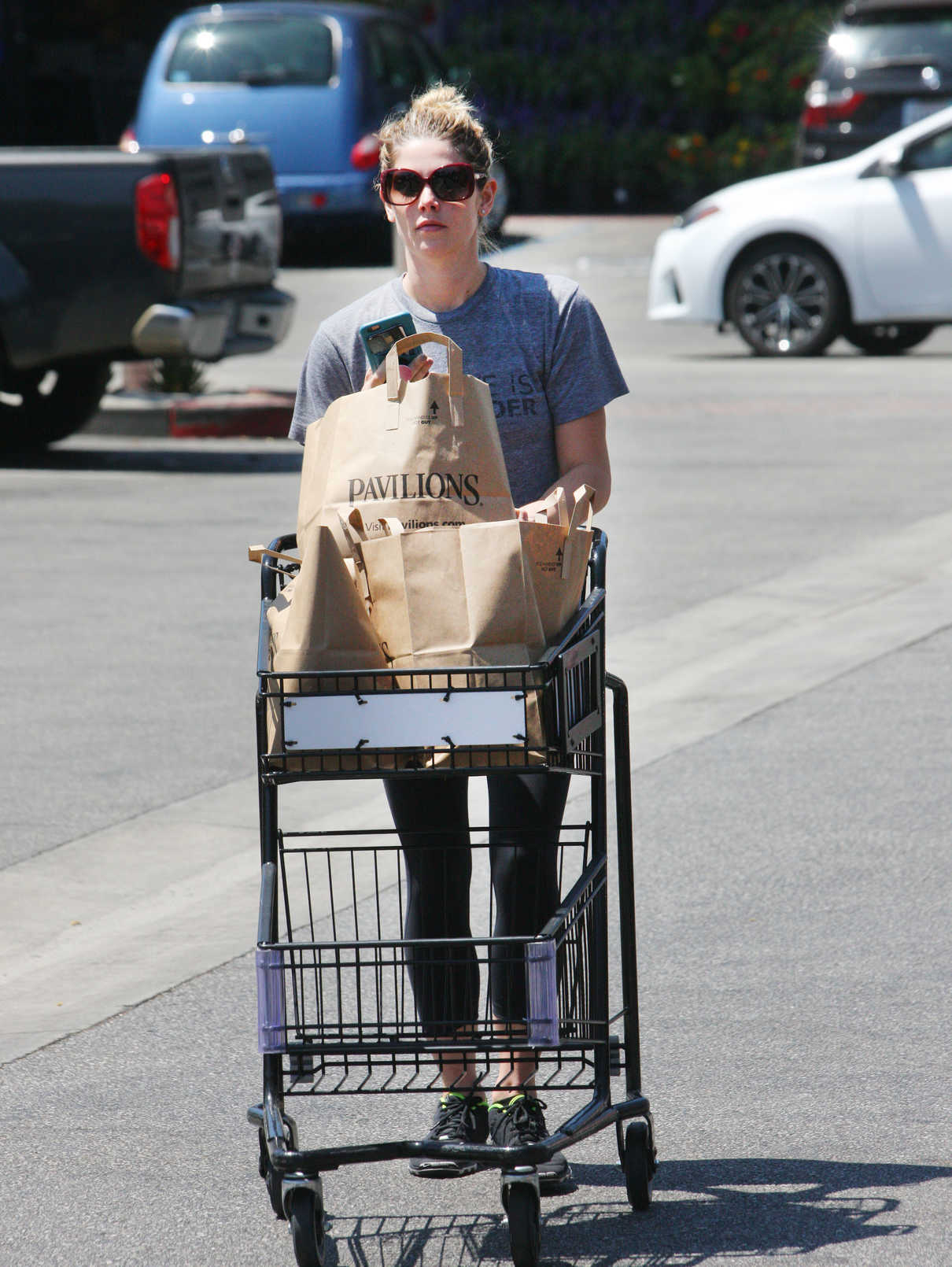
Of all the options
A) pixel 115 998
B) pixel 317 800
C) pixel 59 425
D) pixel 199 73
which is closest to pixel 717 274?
pixel 59 425

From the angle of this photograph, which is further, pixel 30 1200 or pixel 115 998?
A: pixel 115 998

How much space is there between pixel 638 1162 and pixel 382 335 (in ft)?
4.60

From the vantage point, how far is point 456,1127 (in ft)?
12.0

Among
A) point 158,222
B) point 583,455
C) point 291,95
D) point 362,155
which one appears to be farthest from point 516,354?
point 291,95

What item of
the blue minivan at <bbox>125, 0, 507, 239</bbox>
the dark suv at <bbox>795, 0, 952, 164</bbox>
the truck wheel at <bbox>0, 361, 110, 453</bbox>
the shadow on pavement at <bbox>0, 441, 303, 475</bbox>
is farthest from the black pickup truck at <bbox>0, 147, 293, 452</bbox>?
the blue minivan at <bbox>125, 0, 507, 239</bbox>

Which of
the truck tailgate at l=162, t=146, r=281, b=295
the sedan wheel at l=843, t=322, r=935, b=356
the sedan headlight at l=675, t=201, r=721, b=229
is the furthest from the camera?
the sedan wheel at l=843, t=322, r=935, b=356

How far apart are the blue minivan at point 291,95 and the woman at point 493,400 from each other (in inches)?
705

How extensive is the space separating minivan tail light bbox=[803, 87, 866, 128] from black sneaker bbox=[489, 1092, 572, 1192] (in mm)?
16615

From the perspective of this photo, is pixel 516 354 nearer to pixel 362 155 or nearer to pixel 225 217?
pixel 225 217

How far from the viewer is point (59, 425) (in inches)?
533

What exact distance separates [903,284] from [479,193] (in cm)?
1265

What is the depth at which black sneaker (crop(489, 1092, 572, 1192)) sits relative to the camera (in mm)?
3559

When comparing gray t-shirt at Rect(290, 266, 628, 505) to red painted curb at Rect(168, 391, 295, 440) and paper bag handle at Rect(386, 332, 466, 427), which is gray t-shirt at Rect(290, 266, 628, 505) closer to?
paper bag handle at Rect(386, 332, 466, 427)

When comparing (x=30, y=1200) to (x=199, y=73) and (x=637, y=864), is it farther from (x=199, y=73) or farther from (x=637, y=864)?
(x=199, y=73)
